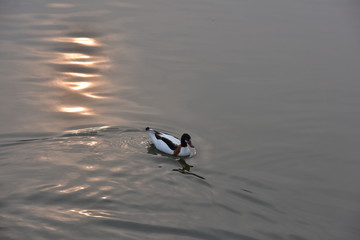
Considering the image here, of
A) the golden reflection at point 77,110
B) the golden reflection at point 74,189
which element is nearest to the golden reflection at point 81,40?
the golden reflection at point 77,110

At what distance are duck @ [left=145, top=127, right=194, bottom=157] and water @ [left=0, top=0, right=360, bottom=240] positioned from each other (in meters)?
0.28

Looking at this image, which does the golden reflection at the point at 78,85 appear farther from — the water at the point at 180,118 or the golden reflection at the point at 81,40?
the golden reflection at the point at 81,40

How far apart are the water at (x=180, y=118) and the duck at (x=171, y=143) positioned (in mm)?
284

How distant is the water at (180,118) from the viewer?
34.9 feet

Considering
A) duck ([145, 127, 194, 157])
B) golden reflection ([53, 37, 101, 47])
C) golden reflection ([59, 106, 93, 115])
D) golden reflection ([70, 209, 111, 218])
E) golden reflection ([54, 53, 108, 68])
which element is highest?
golden reflection ([53, 37, 101, 47])

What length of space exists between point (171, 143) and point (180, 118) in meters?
1.37

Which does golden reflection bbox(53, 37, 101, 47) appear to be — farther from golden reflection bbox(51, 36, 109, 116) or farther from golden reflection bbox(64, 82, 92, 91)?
golden reflection bbox(64, 82, 92, 91)

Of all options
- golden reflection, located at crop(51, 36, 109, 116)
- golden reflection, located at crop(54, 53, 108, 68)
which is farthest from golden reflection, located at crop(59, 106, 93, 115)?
golden reflection, located at crop(54, 53, 108, 68)

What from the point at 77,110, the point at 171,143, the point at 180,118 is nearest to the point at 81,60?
the point at 77,110

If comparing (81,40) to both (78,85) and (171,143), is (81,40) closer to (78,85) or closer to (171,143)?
(78,85)

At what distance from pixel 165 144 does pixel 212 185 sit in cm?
230

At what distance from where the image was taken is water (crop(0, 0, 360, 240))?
10.6 metres

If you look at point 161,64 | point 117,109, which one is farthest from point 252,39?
point 117,109

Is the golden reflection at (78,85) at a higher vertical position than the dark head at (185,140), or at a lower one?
higher
